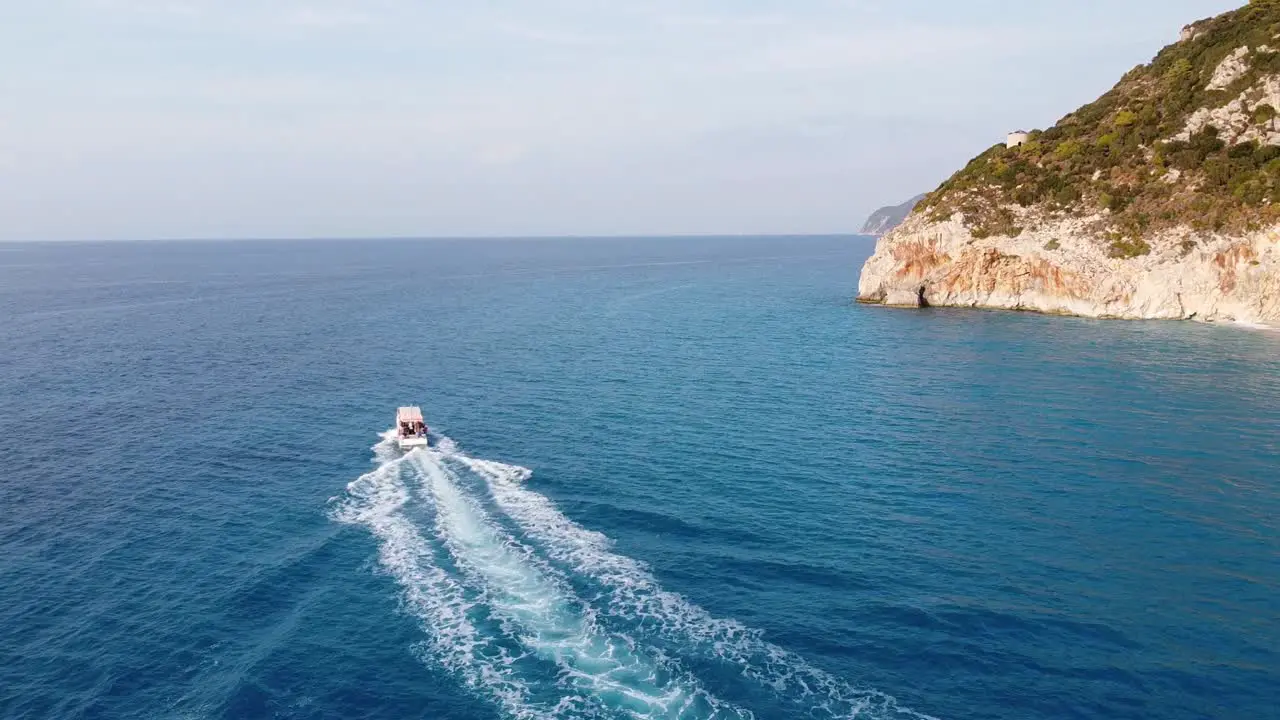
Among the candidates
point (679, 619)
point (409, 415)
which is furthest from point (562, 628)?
point (409, 415)

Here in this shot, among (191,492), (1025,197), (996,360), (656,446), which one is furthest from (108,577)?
(1025,197)

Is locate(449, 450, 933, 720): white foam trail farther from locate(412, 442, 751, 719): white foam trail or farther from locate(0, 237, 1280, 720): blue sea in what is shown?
locate(412, 442, 751, 719): white foam trail

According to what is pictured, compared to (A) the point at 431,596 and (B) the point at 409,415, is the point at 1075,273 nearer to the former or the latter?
(B) the point at 409,415

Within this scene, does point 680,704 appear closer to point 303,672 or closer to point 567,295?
point 303,672

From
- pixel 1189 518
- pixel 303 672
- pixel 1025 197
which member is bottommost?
pixel 303 672

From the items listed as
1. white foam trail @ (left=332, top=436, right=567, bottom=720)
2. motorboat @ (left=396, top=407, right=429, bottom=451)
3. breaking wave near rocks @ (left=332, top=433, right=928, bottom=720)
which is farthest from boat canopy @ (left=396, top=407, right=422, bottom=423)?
breaking wave near rocks @ (left=332, top=433, right=928, bottom=720)

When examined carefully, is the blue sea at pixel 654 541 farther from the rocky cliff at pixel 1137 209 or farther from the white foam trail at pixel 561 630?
the rocky cliff at pixel 1137 209

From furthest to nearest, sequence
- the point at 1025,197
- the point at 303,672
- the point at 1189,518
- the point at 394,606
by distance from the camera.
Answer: the point at 1025,197 < the point at 1189,518 < the point at 394,606 < the point at 303,672

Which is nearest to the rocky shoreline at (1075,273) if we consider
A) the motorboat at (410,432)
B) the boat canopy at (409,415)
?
the boat canopy at (409,415)
